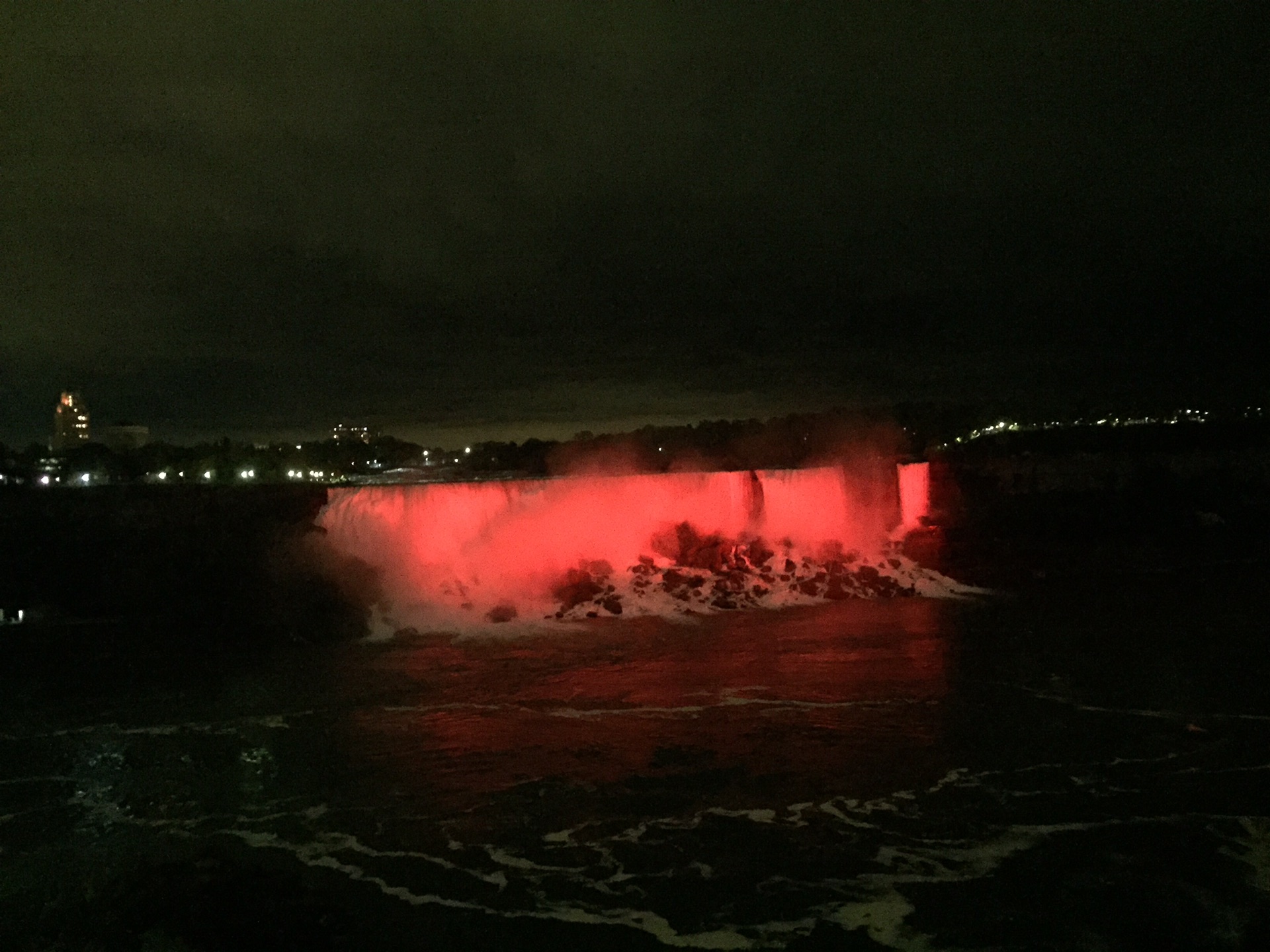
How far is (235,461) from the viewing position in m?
43.5

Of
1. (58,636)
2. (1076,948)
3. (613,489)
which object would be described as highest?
(613,489)

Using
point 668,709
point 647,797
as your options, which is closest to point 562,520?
point 668,709

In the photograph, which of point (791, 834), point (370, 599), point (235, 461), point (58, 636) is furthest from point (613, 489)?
point (235, 461)

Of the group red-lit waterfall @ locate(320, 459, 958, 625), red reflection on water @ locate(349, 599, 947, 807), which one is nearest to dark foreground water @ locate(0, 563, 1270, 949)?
red reflection on water @ locate(349, 599, 947, 807)

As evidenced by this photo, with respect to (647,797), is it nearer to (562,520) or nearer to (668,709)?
(668,709)

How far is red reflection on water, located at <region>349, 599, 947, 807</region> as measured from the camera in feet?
32.2

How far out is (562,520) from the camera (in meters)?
21.8

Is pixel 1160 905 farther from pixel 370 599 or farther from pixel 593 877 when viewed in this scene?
pixel 370 599

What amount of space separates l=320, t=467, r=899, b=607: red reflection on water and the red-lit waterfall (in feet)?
0.11

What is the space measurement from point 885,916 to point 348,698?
344 inches

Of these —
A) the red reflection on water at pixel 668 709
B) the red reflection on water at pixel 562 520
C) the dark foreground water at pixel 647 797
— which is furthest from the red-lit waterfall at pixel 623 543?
the dark foreground water at pixel 647 797

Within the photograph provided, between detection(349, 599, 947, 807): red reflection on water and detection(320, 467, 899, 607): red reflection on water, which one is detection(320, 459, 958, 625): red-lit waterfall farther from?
detection(349, 599, 947, 807): red reflection on water

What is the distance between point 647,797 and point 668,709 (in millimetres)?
3173

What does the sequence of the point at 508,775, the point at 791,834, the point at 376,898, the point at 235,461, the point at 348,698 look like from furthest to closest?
the point at 235,461, the point at 348,698, the point at 508,775, the point at 791,834, the point at 376,898
